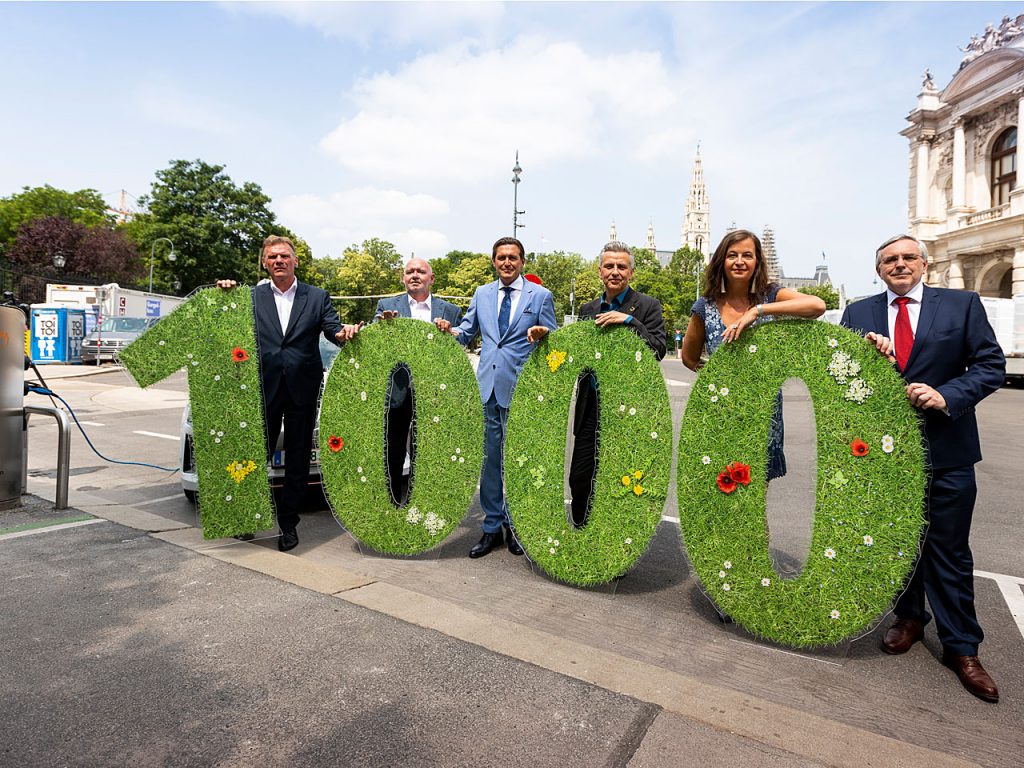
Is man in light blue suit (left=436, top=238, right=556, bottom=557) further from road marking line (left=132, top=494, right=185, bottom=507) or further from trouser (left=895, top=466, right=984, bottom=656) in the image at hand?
road marking line (left=132, top=494, right=185, bottom=507)

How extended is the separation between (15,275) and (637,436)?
36800mm

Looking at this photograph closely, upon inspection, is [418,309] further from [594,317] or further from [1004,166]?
[1004,166]

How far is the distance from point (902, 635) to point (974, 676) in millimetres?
422

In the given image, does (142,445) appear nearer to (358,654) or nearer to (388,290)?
(358,654)

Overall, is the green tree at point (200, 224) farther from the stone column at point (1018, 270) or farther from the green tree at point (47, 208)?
the stone column at point (1018, 270)

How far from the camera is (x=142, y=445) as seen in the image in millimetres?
9844

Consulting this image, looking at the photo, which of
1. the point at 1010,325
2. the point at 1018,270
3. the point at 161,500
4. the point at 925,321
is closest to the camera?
the point at 925,321

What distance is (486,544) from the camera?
15.9 ft

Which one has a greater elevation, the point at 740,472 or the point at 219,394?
the point at 219,394

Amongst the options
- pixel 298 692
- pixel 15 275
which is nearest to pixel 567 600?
pixel 298 692

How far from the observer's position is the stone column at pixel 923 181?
163ft

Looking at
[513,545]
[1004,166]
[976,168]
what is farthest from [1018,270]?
[513,545]

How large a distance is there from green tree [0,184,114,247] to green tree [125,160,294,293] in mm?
8715

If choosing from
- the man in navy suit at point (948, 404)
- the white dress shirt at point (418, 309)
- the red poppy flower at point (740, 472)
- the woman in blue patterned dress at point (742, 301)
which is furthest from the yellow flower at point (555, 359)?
the man in navy suit at point (948, 404)
